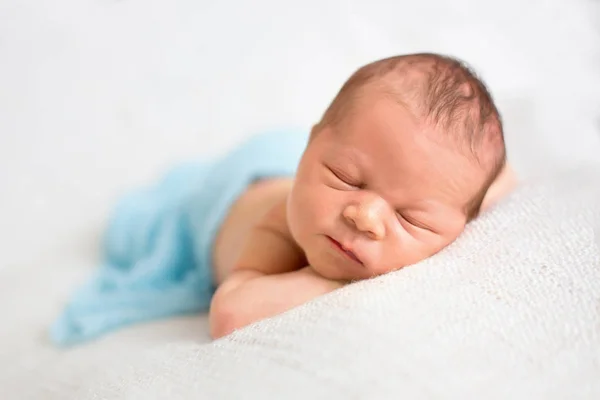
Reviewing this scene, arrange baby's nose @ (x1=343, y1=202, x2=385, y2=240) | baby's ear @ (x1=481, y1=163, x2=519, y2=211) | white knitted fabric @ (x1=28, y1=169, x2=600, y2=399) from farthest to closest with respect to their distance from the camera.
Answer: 1. baby's ear @ (x1=481, y1=163, x2=519, y2=211)
2. baby's nose @ (x1=343, y1=202, x2=385, y2=240)
3. white knitted fabric @ (x1=28, y1=169, x2=600, y2=399)

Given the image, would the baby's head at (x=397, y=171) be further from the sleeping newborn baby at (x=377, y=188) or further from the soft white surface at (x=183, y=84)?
the soft white surface at (x=183, y=84)

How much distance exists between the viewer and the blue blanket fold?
43.1 inches

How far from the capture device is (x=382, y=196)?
2.77 feet

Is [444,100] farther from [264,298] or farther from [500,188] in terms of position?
[264,298]

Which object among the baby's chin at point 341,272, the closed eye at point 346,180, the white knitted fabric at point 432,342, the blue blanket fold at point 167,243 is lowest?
the blue blanket fold at point 167,243

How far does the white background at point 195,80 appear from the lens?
4.34 feet

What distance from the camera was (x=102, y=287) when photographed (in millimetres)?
1182

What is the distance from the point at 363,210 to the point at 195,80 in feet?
2.82

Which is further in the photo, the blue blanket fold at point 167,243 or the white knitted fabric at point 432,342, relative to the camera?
the blue blanket fold at point 167,243

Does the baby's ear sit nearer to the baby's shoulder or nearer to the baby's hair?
the baby's hair

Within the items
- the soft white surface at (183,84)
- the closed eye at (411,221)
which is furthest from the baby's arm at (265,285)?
the soft white surface at (183,84)

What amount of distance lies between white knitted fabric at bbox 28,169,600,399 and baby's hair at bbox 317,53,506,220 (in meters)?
0.11

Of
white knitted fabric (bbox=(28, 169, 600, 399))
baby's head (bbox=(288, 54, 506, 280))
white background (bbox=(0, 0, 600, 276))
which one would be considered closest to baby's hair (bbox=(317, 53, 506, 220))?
baby's head (bbox=(288, 54, 506, 280))

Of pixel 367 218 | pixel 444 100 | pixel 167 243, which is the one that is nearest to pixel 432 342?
pixel 367 218
